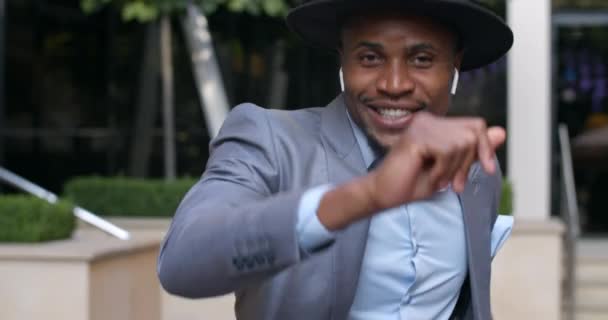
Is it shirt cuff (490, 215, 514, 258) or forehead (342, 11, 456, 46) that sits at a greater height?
forehead (342, 11, 456, 46)

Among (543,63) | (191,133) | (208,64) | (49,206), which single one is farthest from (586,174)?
(49,206)


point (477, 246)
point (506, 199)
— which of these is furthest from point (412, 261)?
point (506, 199)

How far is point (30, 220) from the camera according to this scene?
706cm

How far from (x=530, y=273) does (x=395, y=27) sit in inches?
287

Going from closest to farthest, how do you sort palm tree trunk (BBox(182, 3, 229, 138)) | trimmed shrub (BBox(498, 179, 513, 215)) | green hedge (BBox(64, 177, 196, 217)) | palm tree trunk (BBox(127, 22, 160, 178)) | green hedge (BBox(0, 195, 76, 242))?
green hedge (BBox(0, 195, 76, 242))
trimmed shrub (BBox(498, 179, 513, 215))
green hedge (BBox(64, 177, 196, 217))
palm tree trunk (BBox(182, 3, 229, 138))
palm tree trunk (BBox(127, 22, 160, 178))

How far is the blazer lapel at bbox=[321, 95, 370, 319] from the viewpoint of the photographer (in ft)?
6.47

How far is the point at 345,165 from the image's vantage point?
207 cm

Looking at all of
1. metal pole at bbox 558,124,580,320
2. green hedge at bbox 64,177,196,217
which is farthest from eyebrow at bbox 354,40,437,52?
metal pole at bbox 558,124,580,320

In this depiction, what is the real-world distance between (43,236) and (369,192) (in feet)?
19.2

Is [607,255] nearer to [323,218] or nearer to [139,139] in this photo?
[139,139]

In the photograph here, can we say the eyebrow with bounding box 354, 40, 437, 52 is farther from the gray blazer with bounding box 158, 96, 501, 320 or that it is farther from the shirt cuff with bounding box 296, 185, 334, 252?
the shirt cuff with bounding box 296, 185, 334, 252

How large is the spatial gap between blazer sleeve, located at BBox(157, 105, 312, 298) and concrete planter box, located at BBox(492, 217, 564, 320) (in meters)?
7.42

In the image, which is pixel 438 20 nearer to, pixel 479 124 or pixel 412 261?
pixel 412 261

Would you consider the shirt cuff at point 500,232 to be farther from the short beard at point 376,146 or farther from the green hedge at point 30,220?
the green hedge at point 30,220
